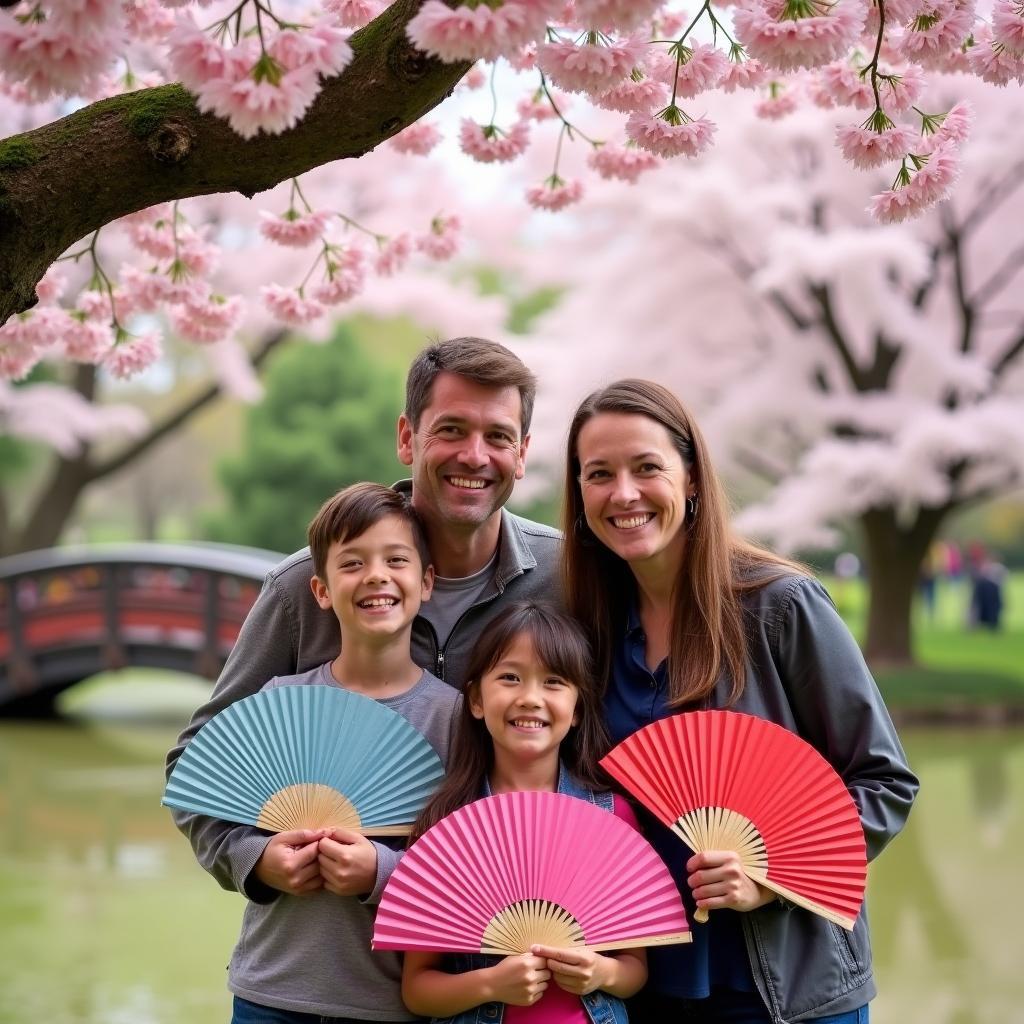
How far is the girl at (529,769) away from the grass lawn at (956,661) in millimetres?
8248

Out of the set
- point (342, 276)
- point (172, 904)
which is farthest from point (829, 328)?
point (342, 276)

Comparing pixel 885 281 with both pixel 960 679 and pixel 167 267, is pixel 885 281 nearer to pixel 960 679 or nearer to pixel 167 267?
pixel 960 679

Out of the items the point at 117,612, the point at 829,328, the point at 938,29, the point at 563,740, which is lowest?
the point at 563,740

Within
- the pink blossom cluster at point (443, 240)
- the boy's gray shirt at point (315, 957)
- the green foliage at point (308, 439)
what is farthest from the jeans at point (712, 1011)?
the green foliage at point (308, 439)

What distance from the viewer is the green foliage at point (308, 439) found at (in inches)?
647

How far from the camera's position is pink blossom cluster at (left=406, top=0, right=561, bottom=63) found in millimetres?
1631

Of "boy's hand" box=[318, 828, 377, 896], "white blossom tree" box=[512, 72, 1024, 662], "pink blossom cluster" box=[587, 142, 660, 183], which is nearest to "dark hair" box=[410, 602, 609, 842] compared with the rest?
"boy's hand" box=[318, 828, 377, 896]

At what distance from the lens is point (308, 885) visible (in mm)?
2178

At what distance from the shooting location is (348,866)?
7.02 ft

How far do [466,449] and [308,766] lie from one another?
0.62 m

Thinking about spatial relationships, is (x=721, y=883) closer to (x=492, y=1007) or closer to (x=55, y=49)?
(x=492, y=1007)

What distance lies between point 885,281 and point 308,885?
9356 millimetres

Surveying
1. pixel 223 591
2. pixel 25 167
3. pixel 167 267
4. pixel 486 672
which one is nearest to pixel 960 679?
pixel 223 591

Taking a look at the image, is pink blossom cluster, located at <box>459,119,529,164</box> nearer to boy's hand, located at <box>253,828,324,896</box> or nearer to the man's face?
the man's face
